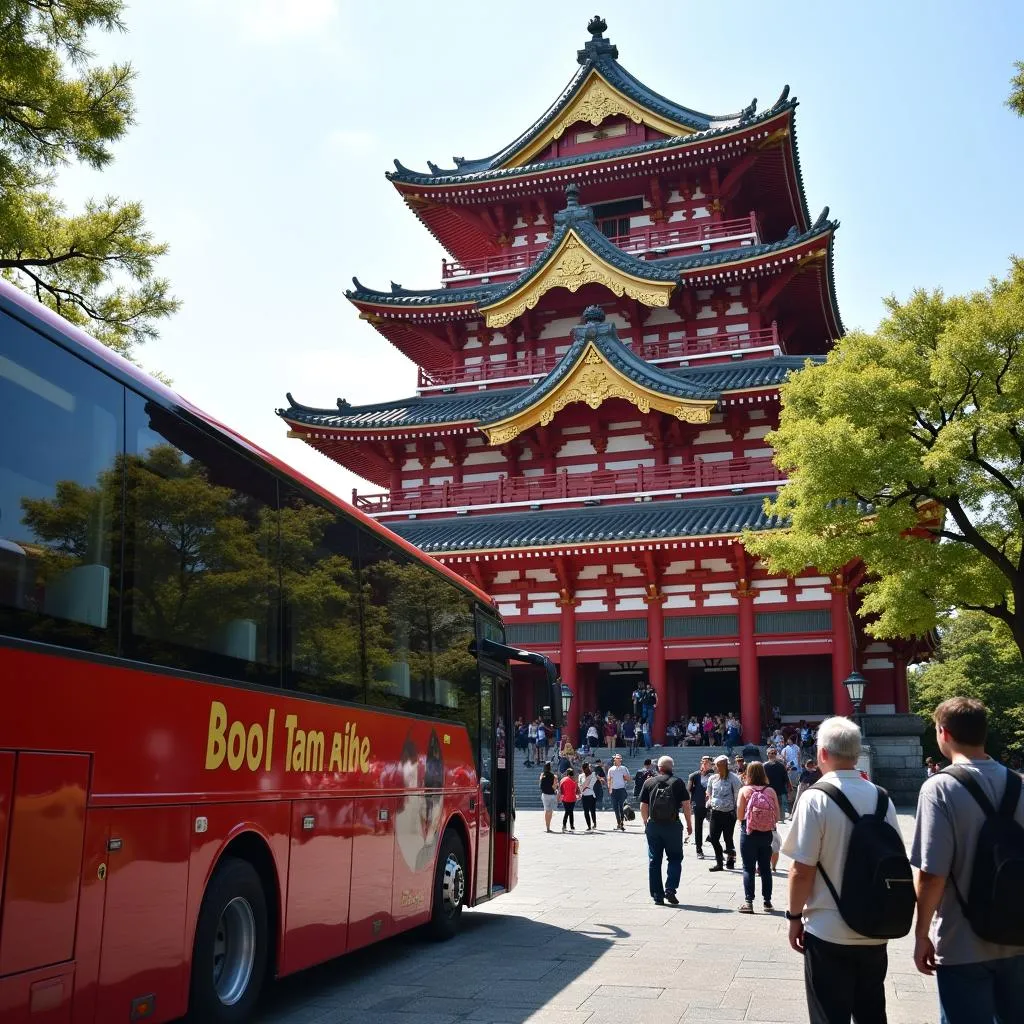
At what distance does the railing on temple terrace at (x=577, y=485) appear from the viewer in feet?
90.4

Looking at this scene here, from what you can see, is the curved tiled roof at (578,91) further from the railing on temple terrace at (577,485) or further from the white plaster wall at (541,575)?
the white plaster wall at (541,575)

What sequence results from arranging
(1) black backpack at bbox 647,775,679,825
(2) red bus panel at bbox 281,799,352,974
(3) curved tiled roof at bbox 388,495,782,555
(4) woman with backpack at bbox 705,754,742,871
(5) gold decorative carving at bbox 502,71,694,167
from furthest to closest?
(5) gold decorative carving at bbox 502,71,694,167, (3) curved tiled roof at bbox 388,495,782,555, (4) woman with backpack at bbox 705,754,742,871, (1) black backpack at bbox 647,775,679,825, (2) red bus panel at bbox 281,799,352,974

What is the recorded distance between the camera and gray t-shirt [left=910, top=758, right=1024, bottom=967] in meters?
3.84

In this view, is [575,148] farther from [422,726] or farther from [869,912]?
[869,912]

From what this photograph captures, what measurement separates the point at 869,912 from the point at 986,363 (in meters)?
16.1

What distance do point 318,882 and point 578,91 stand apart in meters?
31.0

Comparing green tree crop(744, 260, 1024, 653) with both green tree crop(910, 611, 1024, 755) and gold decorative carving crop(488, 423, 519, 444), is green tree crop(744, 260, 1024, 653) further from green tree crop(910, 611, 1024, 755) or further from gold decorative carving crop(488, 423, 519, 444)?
green tree crop(910, 611, 1024, 755)

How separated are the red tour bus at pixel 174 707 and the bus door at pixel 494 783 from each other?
196 centimetres

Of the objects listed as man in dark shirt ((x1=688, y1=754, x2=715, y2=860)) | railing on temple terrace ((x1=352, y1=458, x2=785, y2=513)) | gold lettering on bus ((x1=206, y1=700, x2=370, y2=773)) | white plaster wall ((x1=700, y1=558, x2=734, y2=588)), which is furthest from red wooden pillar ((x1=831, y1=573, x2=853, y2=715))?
gold lettering on bus ((x1=206, y1=700, x2=370, y2=773))

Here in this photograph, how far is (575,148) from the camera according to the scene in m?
33.6

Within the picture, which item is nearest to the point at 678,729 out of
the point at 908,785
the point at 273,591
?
the point at 908,785

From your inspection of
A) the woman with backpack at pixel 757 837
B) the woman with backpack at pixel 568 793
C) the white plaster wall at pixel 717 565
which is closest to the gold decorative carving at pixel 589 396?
the white plaster wall at pixel 717 565

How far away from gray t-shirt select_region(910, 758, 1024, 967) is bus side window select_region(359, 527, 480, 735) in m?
4.65

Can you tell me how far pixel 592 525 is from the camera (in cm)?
2703
